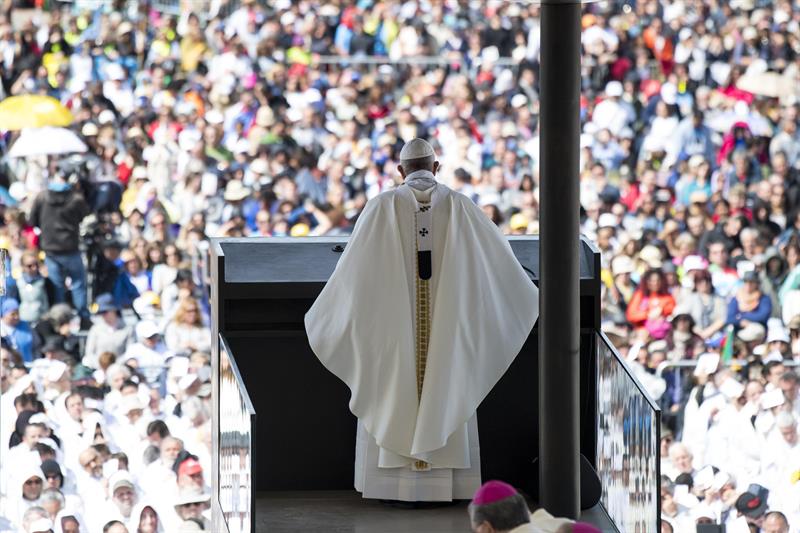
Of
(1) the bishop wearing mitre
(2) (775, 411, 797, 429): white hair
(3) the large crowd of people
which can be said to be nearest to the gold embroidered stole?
(1) the bishop wearing mitre

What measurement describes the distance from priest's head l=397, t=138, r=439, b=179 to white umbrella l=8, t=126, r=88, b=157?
6.54 metres

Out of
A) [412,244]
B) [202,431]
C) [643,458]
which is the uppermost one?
[412,244]

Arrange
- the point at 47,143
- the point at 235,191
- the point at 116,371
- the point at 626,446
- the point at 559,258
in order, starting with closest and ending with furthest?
1. the point at 559,258
2. the point at 626,446
3. the point at 116,371
4. the point at 235,191
5. the point at 47,143

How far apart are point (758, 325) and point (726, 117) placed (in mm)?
1958

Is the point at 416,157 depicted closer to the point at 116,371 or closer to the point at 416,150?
the point at 416,150

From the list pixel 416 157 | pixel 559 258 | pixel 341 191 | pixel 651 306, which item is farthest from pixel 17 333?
pixel 559 258

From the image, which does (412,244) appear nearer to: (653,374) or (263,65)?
(653,374)

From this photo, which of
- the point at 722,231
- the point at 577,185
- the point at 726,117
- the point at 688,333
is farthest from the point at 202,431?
the point at 577,185

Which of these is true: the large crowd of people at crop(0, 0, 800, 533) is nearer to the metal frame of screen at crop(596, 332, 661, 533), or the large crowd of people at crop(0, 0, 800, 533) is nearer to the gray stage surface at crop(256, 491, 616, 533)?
the gray stage surface at crop(256, 491, 616, 533)

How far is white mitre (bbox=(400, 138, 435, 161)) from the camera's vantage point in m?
4.56

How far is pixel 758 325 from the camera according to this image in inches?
402

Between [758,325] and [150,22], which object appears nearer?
[758,325]

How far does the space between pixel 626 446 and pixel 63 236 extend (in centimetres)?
651

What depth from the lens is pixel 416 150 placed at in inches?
180
